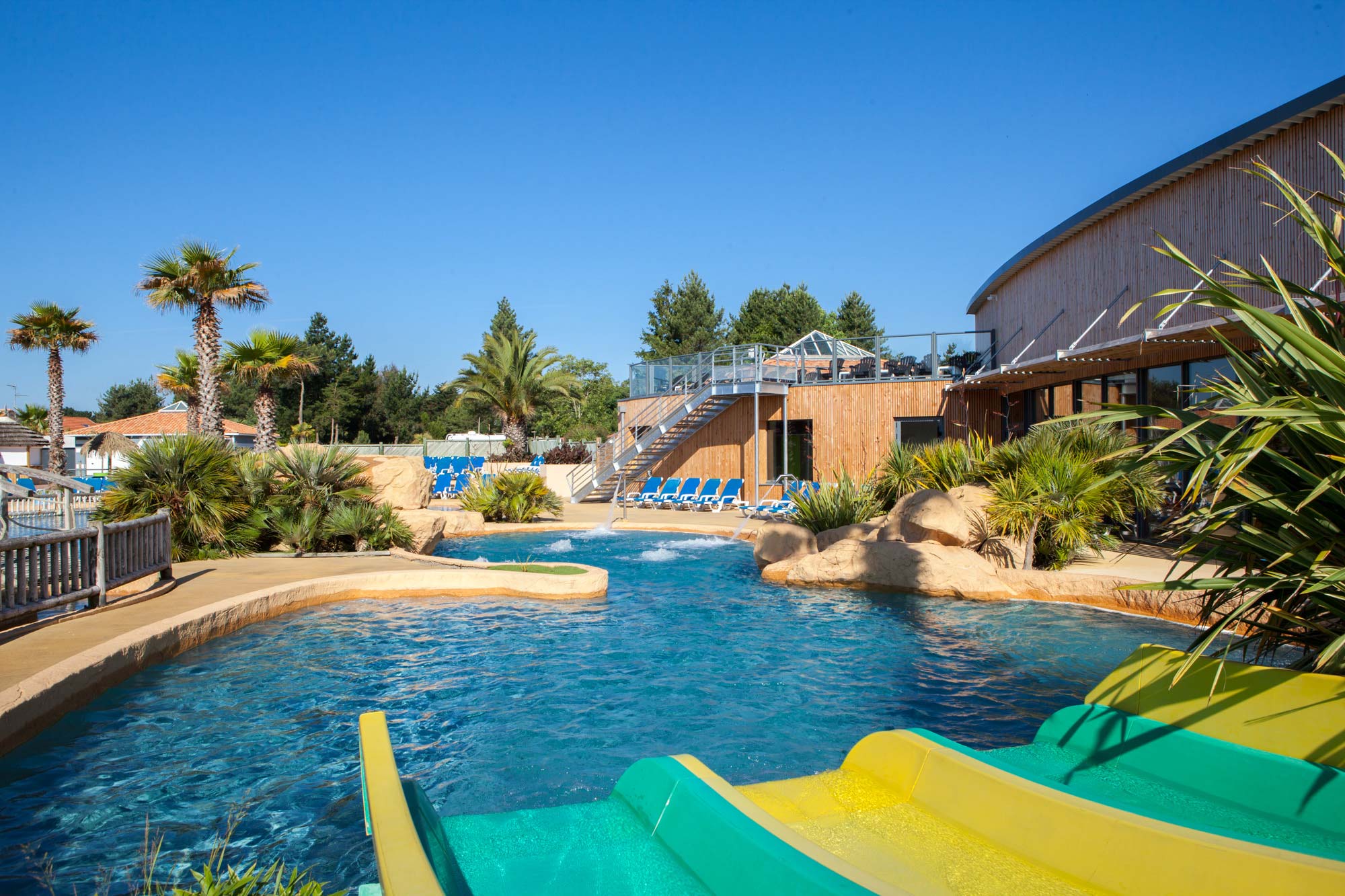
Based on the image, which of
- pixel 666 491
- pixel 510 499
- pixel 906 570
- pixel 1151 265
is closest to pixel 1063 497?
pixel 906 570

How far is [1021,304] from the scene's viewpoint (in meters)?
19.8

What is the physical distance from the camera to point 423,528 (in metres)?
14.6

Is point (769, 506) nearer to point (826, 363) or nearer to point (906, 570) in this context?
point (826, 363)

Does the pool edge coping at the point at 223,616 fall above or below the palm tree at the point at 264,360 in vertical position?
below

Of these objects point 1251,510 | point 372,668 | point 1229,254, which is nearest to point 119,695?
point 372,668

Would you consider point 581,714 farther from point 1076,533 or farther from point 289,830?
point 1076,533

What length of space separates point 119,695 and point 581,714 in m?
3.31

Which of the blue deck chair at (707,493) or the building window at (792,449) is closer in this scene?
the blue deck chair at (707,493)

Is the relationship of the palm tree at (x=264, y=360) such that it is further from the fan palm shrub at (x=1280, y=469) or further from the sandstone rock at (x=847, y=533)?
the fan palm shrub at (x=1280, y=469)

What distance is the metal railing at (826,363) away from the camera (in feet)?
70.5

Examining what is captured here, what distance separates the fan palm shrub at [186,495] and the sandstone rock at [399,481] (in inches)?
142

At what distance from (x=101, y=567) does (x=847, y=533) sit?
907 centimetres

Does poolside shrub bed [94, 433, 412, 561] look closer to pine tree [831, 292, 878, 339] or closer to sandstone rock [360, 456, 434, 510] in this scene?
sandstone rock [360, 456, 434, 510]

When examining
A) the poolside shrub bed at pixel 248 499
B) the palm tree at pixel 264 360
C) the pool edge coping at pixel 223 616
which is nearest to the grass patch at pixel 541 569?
the pool edge coping at pixel 223 616
